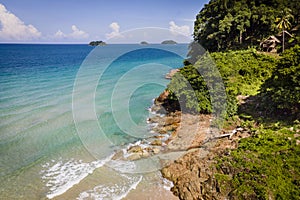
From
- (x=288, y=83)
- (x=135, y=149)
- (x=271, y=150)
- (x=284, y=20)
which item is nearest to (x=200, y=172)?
(x=271, y=150)

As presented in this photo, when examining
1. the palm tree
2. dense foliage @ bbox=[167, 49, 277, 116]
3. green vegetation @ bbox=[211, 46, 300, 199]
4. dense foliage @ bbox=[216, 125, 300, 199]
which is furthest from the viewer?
the palm tree

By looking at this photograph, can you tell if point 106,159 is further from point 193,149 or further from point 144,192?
point 193,149

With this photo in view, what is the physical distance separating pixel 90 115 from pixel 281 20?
3139 cm

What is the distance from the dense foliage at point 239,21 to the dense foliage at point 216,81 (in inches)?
484

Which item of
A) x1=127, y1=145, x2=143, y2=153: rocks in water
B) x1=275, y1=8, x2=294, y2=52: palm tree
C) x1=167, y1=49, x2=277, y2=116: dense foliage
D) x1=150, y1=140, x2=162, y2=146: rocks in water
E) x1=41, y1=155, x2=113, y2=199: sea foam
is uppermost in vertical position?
x1=275, y1=8, x2=294, y2=52: palm tree

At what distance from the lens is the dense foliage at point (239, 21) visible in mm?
35906

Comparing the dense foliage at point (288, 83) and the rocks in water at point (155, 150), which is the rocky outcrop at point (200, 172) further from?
the dense foliage at point (288, 83)

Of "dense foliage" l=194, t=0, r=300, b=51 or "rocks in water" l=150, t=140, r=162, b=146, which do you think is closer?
"rocks in water" l=150, t=140, r=162, b=146

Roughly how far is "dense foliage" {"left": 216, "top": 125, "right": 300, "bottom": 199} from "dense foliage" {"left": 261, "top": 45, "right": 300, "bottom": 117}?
8.92 ft

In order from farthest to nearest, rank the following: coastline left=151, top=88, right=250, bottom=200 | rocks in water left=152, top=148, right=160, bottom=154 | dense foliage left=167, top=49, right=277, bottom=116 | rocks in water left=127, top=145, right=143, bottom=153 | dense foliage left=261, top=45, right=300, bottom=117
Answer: dense foliage left=167, top=49, right=277, bottom=116, rocks in water left=127, top=145, right=143, bottom=153, rocks in water left=152, top=148, right=160, bottom=154, dense foliage left=261, top=45, right=300, bottom=117, coastline left=151, top=88, right=250, bottom=200

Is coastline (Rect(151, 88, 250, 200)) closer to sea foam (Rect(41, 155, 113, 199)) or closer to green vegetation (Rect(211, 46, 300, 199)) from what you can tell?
green vegetation (Rect(211, 46, 300, 199))

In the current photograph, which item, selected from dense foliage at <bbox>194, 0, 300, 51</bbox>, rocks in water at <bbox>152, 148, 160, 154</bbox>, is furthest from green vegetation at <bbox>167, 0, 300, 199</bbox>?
rocks in water at <bbox>152, 148, 160, 154</bbox>

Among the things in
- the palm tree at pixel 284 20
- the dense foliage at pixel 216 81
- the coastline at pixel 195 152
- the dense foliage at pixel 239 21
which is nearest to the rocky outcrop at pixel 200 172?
the coastline at pixel 195 152

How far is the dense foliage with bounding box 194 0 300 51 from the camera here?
3591 centimetres
